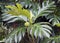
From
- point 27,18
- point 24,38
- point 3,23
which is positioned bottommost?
point 24,38

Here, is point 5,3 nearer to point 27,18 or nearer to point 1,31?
point 1,31

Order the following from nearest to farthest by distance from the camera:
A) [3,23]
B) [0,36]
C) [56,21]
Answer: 1. [56,21]
2. [0,36]
3. [3,23]

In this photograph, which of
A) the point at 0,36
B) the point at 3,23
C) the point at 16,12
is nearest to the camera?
the point at 16,12

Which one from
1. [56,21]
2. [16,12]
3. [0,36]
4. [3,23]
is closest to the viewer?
[16,12]

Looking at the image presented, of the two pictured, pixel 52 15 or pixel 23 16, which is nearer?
pixel 23 16

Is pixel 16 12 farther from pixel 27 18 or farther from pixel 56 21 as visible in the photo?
pixel 56 21

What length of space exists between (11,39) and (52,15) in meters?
0.56

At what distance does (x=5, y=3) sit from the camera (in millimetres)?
2309

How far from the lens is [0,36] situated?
2143mm

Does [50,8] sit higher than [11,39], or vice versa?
[50,8]

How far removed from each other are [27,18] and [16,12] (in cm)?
13

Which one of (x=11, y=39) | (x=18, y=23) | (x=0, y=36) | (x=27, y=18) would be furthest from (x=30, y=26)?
(x=0, y=36)

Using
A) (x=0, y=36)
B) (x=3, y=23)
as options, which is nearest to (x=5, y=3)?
(x=3, y=23)

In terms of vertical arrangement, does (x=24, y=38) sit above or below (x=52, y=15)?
below
